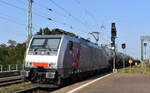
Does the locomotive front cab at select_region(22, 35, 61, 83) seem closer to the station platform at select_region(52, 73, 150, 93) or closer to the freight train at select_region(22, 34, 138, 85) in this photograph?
the freight train at select_region(22, 34, 138, 85)

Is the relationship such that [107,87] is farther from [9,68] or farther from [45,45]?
[9,68]

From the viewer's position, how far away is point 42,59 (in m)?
18.5

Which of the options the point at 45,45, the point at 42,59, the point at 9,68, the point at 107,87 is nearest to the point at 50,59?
the point at 42,59

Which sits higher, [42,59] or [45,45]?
[45,45]

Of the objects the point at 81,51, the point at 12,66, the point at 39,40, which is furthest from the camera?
the point at 12,66

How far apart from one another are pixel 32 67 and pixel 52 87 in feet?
5.35

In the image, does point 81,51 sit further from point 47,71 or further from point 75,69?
point 47,71

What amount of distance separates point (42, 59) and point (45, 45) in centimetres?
99

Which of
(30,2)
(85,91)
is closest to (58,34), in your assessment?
(85,91)

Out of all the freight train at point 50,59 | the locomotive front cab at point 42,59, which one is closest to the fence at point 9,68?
the freight train at point 50,59

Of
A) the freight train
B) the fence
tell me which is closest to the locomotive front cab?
the freight train

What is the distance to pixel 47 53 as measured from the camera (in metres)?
18.6

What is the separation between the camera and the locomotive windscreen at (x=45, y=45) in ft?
61.3

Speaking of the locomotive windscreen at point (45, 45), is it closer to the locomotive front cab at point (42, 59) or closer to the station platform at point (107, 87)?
the locomotive front cab at point (42, 59)
